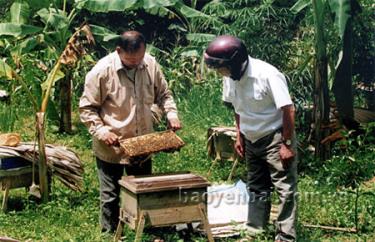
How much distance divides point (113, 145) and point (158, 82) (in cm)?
78

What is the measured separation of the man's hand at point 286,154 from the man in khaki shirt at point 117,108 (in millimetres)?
999

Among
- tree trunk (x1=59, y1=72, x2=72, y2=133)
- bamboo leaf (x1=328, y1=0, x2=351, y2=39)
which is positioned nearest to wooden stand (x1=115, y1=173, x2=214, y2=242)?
bamboo leaf (x1=328, y1=0, x2=351, y2=39)

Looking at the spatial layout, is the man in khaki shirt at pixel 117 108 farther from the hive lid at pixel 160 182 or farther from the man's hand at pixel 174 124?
the hive lid at pixel 160 182

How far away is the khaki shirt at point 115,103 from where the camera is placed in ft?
19.8

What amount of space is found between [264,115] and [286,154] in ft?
1.27

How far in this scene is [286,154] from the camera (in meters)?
5.74

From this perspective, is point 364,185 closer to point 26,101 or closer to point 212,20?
point 212,20

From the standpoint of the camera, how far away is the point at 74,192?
7762mm

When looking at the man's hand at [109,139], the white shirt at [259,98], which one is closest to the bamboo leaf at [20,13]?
the man's hand at [109,139]

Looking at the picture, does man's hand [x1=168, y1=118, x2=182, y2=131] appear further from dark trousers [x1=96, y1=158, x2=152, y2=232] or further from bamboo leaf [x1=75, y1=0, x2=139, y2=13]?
bamboo leaf [x1=75, y1=0, x2=139, y2=13]

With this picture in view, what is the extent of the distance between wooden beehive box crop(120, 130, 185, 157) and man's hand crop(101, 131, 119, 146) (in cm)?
7

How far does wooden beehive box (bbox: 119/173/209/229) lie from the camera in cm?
554

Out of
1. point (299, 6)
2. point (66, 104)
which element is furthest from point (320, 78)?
point (66, 104)

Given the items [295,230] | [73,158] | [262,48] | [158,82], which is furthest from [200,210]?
[262,48]
